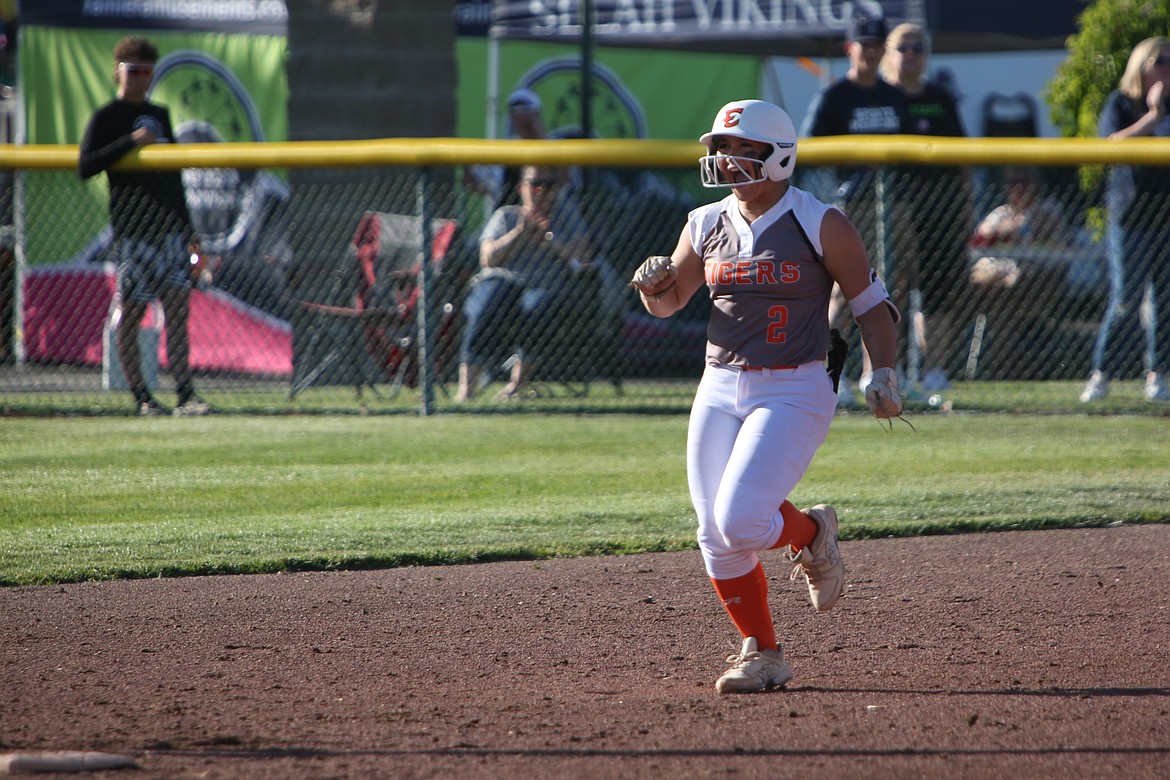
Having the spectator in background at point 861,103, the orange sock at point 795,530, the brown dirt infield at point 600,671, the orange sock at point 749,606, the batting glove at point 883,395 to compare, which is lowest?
the brown dirt infield at point 600,671

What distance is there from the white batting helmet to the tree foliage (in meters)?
10.8

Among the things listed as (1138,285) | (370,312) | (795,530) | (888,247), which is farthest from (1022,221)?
(795,530)

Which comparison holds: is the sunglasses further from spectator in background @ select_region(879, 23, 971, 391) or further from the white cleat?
the white cleat

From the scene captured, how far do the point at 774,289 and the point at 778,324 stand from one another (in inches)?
4.1

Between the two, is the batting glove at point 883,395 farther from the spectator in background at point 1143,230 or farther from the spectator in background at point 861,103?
the spectator in background at point 1143,230

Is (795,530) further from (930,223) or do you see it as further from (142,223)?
(142,223)

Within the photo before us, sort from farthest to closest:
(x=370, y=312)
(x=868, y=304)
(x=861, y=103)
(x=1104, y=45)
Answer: (x=1104, y=45), (x=370, y=312), (x=861, y=103), (x=868, y=304)

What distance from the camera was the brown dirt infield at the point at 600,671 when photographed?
11.9 feet

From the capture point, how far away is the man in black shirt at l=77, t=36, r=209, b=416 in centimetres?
1038

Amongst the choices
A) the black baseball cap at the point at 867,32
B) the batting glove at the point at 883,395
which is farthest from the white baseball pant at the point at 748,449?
the black baseball cap at the point at 867,32

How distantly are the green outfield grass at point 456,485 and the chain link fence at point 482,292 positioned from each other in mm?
721

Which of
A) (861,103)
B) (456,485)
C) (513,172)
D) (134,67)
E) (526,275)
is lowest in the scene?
(456,485)

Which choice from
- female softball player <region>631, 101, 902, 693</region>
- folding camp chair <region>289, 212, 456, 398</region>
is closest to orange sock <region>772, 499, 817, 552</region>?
female softball player <region>631, 101, 902, 693</region>

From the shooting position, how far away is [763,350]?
4461mm
